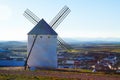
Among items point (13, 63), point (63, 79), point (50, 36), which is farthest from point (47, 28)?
point (63, 79)

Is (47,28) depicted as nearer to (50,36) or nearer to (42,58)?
(50,36)

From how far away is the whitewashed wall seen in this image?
3975cm

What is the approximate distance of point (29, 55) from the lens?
4028 cm

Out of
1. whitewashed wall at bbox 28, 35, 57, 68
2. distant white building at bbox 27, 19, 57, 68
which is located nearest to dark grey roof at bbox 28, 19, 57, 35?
distant white building at bbox 27, 19, 57, 68

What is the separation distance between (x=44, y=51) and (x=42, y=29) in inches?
99.6

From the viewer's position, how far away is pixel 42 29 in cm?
4009

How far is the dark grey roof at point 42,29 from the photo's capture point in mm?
39750

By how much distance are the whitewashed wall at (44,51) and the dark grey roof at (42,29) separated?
15.1 inches

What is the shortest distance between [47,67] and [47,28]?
14.6 feet

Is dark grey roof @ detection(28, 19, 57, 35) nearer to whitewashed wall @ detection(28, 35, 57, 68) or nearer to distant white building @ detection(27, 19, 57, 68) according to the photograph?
distant white building @ detection(27, 19, 57, 68)

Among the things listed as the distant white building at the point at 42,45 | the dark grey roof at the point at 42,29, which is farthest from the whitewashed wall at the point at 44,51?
the dark grey roof at the point at 42,29

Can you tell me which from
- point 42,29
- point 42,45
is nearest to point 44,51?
point 42,45

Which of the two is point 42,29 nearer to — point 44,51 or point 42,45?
point 42,45

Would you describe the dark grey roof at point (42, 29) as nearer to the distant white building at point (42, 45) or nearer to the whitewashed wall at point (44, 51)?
the distant white building at point (42, 45)
